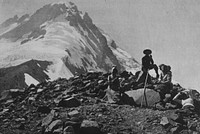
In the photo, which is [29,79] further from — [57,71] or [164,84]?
[164,84]

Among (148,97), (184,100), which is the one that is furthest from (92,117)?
(184,100)

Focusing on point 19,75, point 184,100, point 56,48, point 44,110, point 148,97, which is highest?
point 56,48

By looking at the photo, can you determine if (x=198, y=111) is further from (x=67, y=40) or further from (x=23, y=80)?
(x=67, y=40)

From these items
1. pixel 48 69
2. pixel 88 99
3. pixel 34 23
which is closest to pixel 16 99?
pixel 88 99

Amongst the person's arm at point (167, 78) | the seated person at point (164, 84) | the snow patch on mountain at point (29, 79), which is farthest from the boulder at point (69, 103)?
the snow patch on mountain at point (29, 79)

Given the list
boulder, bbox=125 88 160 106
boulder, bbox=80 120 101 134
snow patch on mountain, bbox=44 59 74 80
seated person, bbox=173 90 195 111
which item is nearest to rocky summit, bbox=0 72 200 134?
boulder, bbox=80 120 101 134

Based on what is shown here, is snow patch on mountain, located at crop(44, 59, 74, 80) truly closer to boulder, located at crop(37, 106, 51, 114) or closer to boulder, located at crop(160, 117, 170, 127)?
boulder, located at crop(37, 106, 51, 114)

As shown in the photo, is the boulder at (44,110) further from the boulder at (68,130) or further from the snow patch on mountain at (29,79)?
the snow patch on mountain at (29,79)
